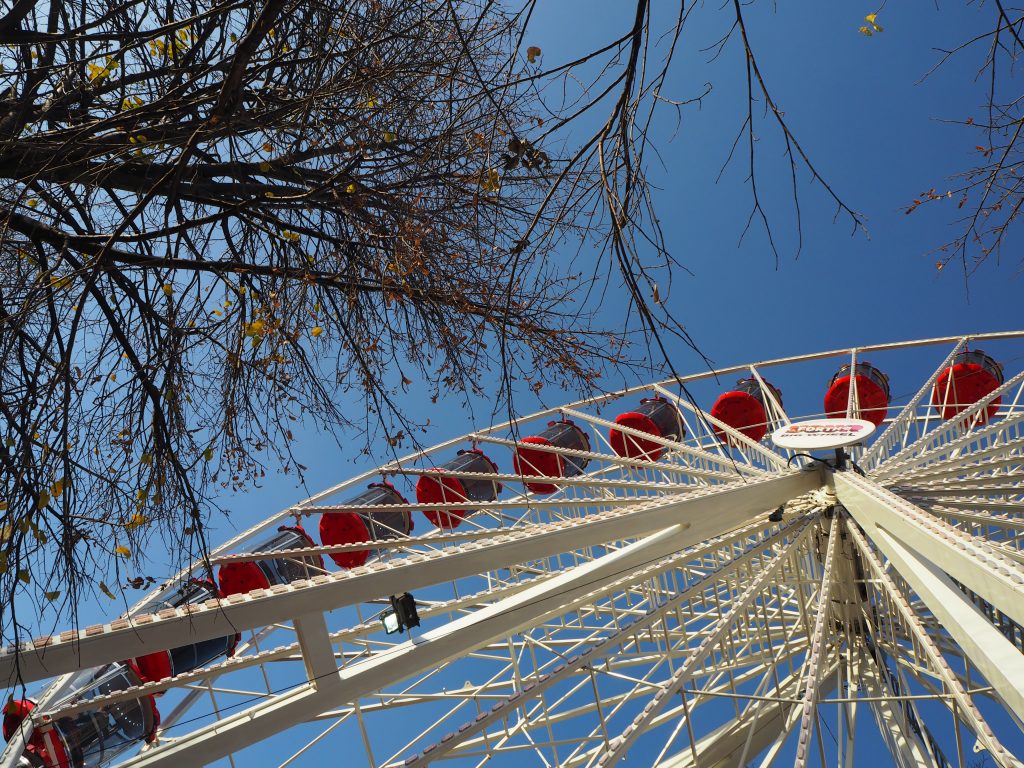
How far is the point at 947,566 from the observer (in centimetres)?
583

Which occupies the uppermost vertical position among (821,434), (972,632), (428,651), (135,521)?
(135,521)

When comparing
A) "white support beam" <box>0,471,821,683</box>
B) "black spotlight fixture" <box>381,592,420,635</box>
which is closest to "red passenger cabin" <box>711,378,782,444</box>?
"white support beam" <box>0,471,821,683</box>

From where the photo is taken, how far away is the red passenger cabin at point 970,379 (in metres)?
16.3

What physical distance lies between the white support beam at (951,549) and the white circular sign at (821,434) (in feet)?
7.44

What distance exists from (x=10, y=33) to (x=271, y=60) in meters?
1.37

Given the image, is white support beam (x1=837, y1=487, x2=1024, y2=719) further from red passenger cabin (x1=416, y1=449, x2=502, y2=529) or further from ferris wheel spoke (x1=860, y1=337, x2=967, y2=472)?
red passenger cabin (x1=416, y1=449, x2=502, y2=529)

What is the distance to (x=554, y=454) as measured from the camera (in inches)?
687

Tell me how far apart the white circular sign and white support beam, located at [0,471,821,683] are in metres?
1.99

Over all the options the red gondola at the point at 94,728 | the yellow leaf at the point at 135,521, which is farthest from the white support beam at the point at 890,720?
the red gondola at the point at 94,728

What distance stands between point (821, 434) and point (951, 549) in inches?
226

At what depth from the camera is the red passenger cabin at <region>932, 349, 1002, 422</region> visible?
16.3m

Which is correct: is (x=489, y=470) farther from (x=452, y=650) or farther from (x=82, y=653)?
(x=82, y=653)

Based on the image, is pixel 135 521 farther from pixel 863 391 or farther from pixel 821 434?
pixel 863 391

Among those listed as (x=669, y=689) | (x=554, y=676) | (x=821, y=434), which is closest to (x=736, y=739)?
(x=669, y=689)
